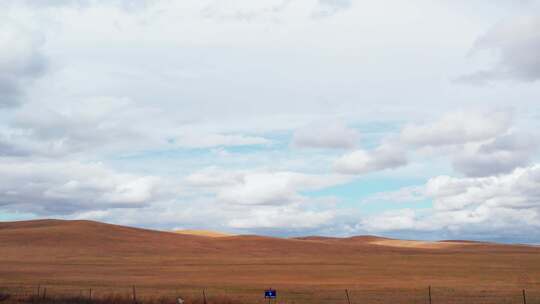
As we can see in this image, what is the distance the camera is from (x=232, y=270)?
259 ft

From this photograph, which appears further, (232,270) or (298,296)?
(232,270)

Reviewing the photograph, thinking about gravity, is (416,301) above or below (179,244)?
below

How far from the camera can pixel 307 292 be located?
4709 cm

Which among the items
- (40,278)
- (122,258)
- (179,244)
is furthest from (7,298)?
(179,244)

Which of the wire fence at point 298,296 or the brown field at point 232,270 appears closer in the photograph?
the wire fence at point 298,296

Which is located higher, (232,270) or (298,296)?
(232,270)

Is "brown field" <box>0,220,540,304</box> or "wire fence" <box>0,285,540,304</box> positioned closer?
"wire fence" <box>0,285,540,304</box>

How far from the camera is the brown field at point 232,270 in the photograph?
46062 millimetres

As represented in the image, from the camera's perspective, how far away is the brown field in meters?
46.1

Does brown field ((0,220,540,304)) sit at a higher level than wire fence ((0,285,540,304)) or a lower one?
higher

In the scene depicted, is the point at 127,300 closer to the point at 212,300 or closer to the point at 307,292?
the point at 212,300

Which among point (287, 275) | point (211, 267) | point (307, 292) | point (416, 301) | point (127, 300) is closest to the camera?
point (127, 300)

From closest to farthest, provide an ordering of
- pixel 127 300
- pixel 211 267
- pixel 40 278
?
pixel 127 300 → pixel 40 278 → pixel 211 267

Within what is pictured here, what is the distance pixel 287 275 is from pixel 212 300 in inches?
1496
